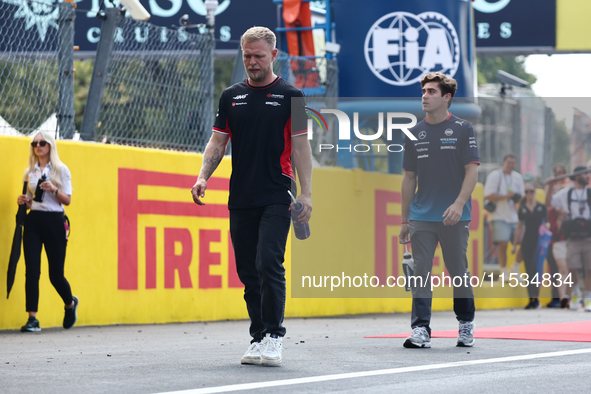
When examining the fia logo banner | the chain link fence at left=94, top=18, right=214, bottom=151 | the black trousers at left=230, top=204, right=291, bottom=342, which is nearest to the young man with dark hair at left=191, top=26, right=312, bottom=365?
the black trousers at left=230, top=204, right=291, bottom=342

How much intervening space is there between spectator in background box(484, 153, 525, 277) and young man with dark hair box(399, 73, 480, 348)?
7.51m

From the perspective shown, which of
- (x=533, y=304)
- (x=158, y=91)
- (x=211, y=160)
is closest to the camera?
(x=211, y=160)

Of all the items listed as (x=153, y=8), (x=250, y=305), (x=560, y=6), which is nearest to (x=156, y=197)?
(x=250, y=305)

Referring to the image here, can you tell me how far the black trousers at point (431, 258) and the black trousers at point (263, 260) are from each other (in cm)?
157

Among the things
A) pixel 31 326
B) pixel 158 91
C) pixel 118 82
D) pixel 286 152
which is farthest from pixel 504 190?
pixel 286 152

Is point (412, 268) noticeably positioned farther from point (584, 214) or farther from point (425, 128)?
point (584, 214)

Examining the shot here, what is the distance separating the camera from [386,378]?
5234mm

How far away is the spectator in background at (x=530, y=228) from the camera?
582 inches

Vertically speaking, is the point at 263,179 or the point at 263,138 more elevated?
the point at 263,138

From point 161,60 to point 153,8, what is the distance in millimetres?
9141

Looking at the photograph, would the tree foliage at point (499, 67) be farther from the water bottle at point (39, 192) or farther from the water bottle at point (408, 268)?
the water bottle at point (408, 268)

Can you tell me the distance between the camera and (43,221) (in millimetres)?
8508

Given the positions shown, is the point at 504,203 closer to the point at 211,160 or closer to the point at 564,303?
the point at 564,303

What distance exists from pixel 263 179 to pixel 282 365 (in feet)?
3.46
